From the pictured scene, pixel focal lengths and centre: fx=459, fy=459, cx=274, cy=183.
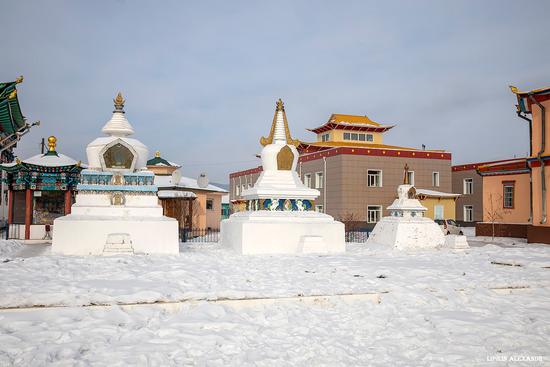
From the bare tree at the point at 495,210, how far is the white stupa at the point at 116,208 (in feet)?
64.7

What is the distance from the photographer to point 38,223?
22266 millimetres


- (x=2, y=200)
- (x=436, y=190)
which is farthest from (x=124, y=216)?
(x=436, y=190)

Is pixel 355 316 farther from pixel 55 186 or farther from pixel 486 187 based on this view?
pixel 486 187

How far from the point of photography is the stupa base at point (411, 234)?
18.9 m

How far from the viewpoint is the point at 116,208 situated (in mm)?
15141

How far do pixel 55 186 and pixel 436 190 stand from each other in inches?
1182

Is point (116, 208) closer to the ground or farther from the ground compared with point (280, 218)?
farther from the ground

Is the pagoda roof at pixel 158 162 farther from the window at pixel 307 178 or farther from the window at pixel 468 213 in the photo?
the window at pixel 468 213

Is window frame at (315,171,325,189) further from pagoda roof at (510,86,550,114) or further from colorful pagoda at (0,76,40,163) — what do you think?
colorful pagoda at (0,76,40,163)

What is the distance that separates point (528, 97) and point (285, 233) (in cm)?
1584

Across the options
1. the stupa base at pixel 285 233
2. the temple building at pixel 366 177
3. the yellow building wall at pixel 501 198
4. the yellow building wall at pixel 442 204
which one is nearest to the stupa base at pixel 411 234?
the stupa base at pixel 285 233

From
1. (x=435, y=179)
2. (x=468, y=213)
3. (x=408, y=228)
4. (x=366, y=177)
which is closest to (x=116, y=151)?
(x=408, y=228)

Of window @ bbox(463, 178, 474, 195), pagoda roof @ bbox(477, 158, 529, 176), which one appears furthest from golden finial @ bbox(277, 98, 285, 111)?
window @ bbox(463, 178, 474, 195)

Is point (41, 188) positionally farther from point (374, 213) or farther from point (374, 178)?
point (374, 178)
